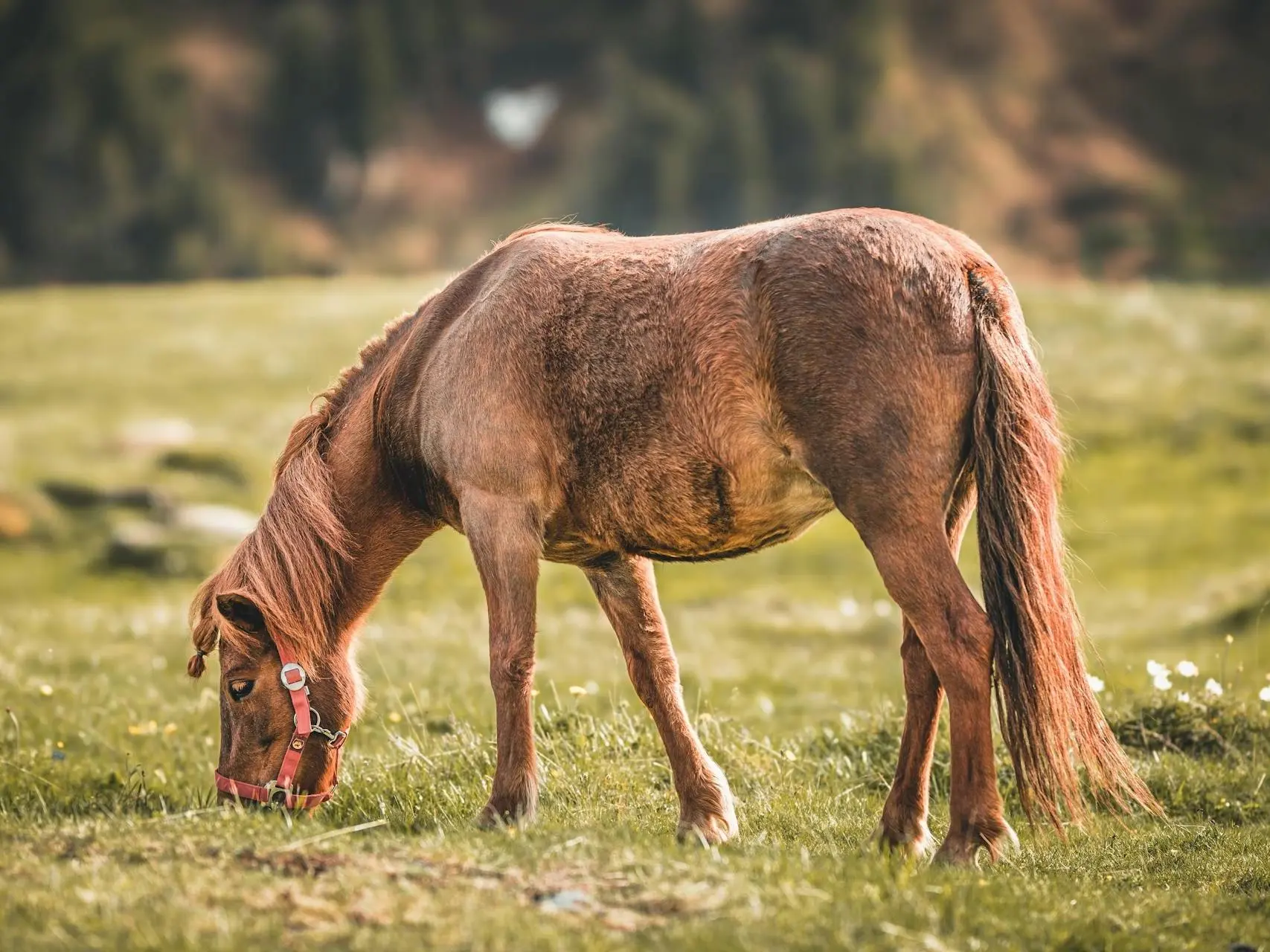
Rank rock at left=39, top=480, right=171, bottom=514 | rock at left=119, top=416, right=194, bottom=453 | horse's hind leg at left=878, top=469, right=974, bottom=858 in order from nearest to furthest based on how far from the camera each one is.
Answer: horse's hind leg at left=878, top=469, right=974, bottom=858, rock at left=39, top=480, right=171, bottom=514, rock at left=119, top=416, right=194, bottom=453

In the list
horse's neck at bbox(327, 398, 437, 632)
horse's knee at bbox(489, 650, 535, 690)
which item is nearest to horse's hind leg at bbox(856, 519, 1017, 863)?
horse's knee at bbox(489, 650, 535, 690)

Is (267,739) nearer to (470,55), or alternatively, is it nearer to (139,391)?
(139,391)

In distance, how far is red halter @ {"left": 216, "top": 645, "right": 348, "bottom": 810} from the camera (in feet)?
20.6

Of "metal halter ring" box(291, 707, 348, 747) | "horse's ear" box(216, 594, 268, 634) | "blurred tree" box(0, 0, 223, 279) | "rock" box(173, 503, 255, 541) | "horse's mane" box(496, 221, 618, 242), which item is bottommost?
"rock" box(173, 503, 255, 541)

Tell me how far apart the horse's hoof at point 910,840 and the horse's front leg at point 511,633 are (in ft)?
5.20

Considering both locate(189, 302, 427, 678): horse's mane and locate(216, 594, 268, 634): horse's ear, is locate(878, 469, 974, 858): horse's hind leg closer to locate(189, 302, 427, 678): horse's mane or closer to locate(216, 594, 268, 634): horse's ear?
locate(189, 302, 427, 678): horse's mane

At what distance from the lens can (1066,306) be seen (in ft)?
120

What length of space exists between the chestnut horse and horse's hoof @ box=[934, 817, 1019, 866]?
1 centimetres

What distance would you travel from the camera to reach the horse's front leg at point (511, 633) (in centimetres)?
605

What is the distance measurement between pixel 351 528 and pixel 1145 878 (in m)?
4.18

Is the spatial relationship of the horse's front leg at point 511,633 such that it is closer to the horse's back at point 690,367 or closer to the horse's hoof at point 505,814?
the horse's hoof at point 505,814

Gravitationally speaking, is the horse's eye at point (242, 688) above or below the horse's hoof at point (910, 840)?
above

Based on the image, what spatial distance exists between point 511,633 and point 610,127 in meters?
69.9

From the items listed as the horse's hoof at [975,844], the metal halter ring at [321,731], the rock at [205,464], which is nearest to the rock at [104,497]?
the rock at [205,464]
